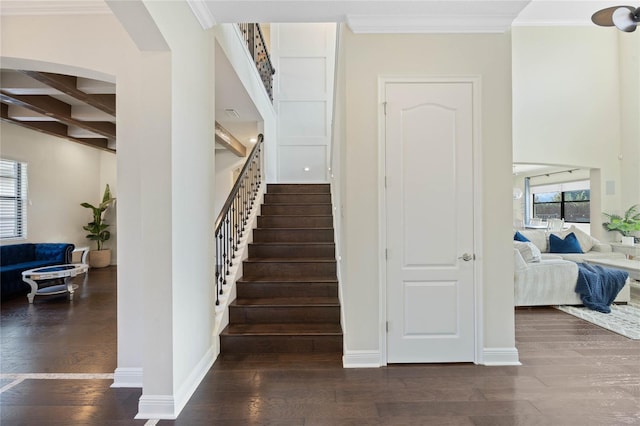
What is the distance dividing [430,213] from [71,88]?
13.8ft

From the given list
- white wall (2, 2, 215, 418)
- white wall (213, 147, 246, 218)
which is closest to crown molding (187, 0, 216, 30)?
white wall (2, 2, 215, 418)

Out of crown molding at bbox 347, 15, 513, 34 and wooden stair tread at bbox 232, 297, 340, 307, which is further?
wooden stair tread at bbox 232, 297, 340, 307

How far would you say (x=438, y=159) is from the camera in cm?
279

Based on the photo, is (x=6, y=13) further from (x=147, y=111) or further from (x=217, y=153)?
(x=217, y=153)

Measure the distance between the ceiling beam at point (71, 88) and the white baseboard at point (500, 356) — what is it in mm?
4951

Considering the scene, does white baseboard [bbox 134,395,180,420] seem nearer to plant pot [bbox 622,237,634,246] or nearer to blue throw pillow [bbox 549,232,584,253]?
blue throw pillow [bbox 549,232,584,253]

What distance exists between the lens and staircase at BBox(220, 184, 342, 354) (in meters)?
2.95

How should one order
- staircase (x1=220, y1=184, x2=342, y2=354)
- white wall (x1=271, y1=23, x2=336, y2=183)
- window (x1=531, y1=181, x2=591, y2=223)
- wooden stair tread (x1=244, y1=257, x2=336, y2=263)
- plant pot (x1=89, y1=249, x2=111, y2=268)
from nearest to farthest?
1. staircase (x1=220, y1=184, x2=342, y2=354)
2. wooden stair tread (x1=244, y1=257, x2=336, y2=263)
3. white wall (x1=271, y1=23, x2=336, y2=183)
4. plant pot (x1=89, y1=249, x2=111, y2=268)
5. window (x1=531, y1=181, x2=591, y2=223)

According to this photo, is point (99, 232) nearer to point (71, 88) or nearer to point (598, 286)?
point (71, 88)

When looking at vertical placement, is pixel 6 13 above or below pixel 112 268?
above

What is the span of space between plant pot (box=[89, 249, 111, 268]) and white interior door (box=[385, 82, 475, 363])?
322 inches

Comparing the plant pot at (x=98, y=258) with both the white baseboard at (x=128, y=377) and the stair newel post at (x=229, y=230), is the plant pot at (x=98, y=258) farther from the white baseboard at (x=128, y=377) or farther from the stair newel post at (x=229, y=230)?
the white baseboard at (x=128, y=377)

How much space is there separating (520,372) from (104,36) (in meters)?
4.27

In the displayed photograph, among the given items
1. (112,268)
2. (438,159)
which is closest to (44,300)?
(112,268)
